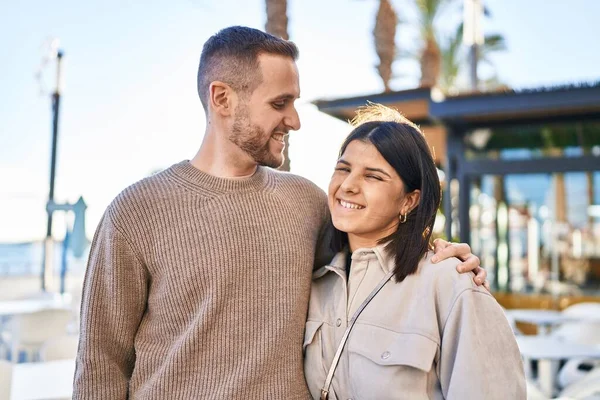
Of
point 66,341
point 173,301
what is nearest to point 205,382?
point 173,301

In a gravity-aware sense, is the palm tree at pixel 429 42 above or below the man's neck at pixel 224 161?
above

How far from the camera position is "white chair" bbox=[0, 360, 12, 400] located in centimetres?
378

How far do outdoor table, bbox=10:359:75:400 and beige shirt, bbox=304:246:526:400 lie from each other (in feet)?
6.24

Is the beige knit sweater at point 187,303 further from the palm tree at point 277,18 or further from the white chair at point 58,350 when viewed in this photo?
the palm tree at point 277,18

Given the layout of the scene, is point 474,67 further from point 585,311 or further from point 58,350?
point 58,350

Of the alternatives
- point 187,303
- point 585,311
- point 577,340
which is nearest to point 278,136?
point 187,303

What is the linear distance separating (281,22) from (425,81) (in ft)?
35.8

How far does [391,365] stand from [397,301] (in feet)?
0.70

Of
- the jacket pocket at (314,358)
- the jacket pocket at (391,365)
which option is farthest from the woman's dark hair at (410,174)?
the jacket pocket at (314,358)

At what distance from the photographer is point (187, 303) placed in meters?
2.07

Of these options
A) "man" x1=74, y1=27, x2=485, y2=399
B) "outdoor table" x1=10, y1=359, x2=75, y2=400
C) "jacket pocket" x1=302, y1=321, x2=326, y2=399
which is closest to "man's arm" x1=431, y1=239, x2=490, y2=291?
"man" x1=74, y1=27, x2=485, y2=399

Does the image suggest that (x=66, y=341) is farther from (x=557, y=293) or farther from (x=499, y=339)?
(x=557, y=293)

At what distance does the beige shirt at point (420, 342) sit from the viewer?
6.06 feet

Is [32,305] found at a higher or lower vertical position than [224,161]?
lower
